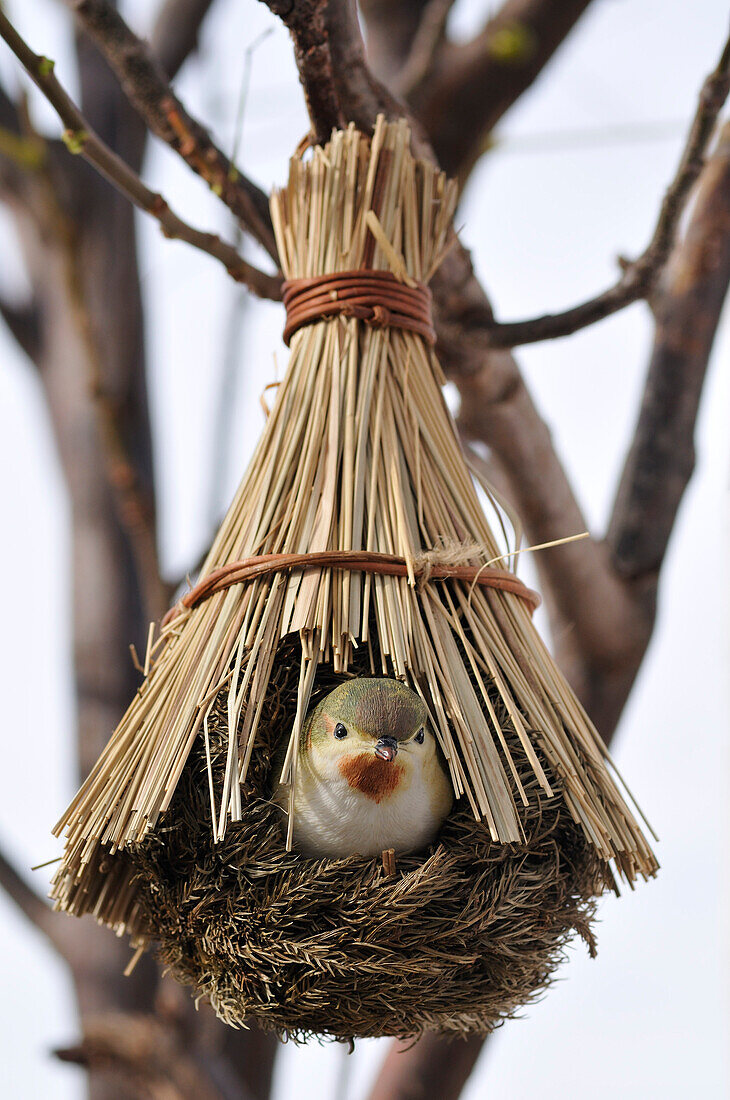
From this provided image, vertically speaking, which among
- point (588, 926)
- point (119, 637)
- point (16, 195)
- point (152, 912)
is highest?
point (16, 195)

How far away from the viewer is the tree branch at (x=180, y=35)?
2410 millimetres

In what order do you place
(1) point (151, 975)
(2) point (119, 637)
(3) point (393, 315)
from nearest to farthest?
(3) point (393, 315) < (1) point (151, 975) < (2) point (119, 637)

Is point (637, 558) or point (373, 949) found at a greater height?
point (637, 558)

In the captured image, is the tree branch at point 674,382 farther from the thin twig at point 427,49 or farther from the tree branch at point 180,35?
the tree branch at point 180,35

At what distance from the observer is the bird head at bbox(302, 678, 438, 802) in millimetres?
748

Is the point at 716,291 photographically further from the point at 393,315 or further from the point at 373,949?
the point at 373,949

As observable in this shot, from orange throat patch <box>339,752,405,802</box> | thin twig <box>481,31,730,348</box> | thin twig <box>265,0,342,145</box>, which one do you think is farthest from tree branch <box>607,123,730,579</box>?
orange throat patch <box>339,752,405,802</box>

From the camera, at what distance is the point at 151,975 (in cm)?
217

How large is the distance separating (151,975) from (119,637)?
69 cm

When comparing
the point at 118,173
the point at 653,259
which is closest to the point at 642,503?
the point at 653,259

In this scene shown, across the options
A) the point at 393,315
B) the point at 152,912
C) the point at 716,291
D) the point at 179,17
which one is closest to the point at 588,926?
the point at 152,912

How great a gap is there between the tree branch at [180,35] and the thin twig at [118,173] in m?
1.31

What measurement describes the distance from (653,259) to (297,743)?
886 millimetres

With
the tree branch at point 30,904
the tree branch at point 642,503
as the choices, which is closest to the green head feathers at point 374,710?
the tree branch at point 642,503
